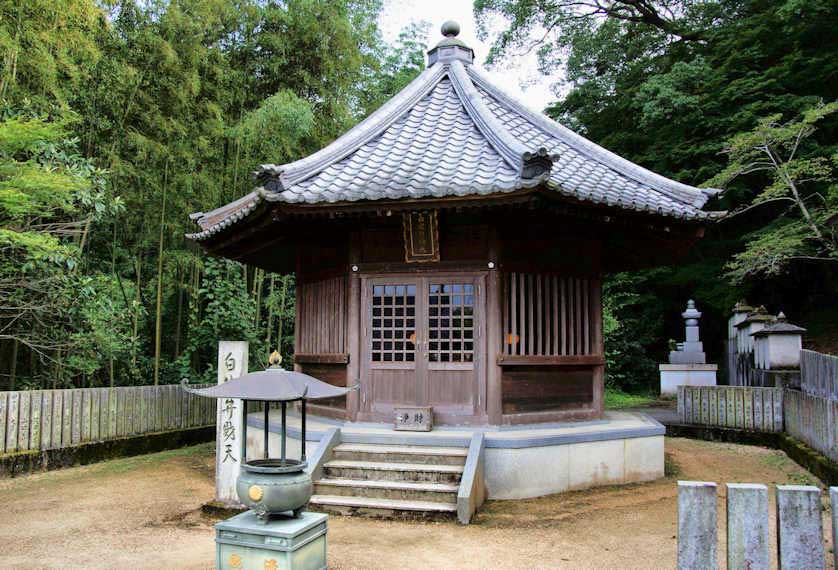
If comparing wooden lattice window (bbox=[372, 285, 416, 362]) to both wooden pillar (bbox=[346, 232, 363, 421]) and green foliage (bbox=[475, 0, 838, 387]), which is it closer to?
wooden pillar (bbox=[346, 232, 363, 421])

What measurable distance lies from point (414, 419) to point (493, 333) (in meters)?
1.50

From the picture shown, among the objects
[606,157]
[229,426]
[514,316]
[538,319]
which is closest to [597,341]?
[538,319]

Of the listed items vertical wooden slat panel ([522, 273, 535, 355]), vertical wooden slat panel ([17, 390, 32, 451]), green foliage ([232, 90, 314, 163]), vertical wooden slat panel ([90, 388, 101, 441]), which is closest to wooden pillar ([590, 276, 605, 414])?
vertical wooden slat panel ([522, 273, 535, 355])

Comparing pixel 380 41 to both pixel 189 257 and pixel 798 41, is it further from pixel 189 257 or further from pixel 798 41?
pixel 798 41

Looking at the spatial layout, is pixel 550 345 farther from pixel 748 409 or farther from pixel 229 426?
pixel 748 409

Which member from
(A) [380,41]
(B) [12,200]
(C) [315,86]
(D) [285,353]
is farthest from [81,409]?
(A) [380,41]

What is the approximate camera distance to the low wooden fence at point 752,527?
A: 113 inches

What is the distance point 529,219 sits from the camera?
28.1 ft

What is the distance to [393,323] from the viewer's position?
351 inches

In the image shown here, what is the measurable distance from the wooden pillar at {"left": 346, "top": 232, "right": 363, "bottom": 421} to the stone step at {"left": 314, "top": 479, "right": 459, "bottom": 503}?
1.64 meters

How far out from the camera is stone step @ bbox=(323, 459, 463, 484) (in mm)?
7221

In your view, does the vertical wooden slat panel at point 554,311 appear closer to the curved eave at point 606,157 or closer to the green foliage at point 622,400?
the curved eave at point 606,157

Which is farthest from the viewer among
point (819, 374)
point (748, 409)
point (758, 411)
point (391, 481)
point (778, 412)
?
point (748, 409)

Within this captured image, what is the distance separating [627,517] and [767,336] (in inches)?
301
